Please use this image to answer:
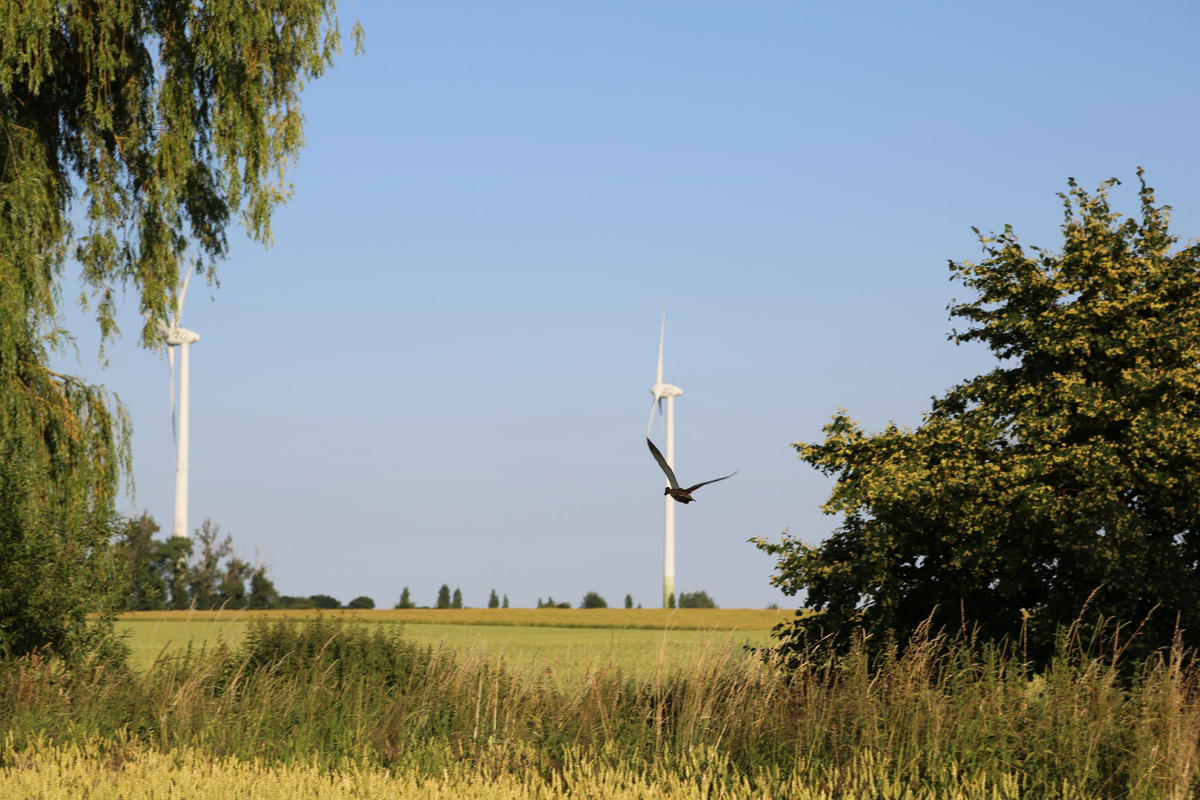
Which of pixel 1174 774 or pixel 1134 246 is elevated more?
pixel 1134 246

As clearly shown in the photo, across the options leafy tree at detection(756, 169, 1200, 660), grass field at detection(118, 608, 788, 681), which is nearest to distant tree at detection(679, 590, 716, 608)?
grass field at detection(118, 608, 788, 681)

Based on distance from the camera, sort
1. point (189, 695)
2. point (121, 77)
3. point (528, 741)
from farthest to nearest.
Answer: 1. point (121, 77)
2. point (189, 695)
3. point (528, 741)

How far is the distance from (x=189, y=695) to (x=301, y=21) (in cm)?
1248

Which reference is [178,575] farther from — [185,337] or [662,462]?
[662,462]

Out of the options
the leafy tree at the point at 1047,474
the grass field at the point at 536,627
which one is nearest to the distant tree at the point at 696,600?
the grass field at the point at 536,627

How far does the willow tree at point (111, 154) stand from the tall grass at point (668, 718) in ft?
16.6

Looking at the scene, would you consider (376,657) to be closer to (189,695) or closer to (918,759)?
(189,695)

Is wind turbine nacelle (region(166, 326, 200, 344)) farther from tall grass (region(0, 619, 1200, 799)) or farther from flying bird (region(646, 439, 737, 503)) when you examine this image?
flying bird (region(646, 439, 737, 503))

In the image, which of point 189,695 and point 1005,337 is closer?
point 189,695

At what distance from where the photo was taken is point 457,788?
390 inches

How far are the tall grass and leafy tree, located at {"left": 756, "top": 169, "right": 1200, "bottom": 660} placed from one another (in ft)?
4.23

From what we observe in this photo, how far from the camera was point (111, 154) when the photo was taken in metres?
20.1

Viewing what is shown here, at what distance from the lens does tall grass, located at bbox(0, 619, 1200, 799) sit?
10086mm

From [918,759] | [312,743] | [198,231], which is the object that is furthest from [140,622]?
[918,759]
